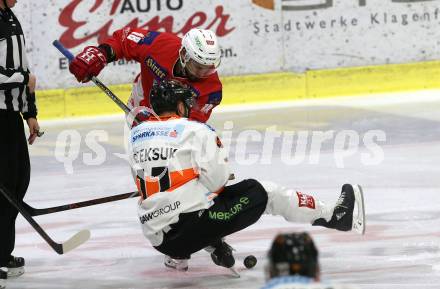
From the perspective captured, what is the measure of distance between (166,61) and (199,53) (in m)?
0.39

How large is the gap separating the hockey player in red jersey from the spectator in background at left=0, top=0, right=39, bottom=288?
0.36 metres

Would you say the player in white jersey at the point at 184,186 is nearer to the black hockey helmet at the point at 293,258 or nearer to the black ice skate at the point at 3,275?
the black ice skate at the point at 3,275

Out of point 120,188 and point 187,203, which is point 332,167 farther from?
point 187,203

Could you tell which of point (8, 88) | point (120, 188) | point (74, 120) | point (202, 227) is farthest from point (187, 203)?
point (74, 120)

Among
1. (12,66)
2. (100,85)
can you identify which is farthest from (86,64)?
(12,66)

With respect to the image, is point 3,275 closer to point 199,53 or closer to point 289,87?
point 199,53

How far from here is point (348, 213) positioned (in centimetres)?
449

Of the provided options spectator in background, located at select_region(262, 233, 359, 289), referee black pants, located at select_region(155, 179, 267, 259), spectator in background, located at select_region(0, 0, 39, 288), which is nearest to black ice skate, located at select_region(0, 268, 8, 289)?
spectator in background, located at select_region(0, 0, 39, 288)

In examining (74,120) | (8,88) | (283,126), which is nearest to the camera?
(8,88)

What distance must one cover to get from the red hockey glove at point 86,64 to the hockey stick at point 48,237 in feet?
2.23

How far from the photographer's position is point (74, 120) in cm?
876

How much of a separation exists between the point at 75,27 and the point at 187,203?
16.6 feet

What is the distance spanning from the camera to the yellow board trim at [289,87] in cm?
892

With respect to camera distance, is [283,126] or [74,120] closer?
[283,126]
